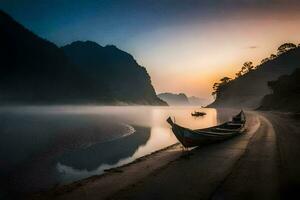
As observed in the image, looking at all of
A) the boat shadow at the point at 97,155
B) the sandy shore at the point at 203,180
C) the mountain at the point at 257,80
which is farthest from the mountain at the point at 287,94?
the mountain at the point at 257,80

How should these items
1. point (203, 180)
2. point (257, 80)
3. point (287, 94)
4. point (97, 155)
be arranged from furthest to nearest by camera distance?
point (257, 80)
point (287, 94)
point (97, 155)
point (203, 180)

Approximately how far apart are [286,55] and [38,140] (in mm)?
200020

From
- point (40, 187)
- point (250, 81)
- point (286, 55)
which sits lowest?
point (40, 187)

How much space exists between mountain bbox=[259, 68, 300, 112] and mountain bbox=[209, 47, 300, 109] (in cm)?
6552

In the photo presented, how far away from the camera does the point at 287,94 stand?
86375 mm

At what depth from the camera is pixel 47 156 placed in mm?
24266

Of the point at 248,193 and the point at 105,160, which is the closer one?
the point at 248,193

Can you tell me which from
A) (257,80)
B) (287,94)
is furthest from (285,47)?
(287,94)

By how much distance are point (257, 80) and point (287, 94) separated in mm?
102112

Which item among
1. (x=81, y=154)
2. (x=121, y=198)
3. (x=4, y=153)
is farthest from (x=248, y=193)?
(x=4, y=153)

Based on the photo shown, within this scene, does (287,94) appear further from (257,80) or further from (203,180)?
(257,80)

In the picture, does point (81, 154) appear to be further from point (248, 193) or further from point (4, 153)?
point (248, 193)

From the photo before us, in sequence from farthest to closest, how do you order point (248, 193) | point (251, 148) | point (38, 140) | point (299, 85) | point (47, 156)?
point (299, 85)
point (38, 140)
point (47, 156)
point (251, 148)
point (248, 193)

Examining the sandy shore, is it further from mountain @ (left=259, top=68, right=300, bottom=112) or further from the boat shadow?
mountain @ (left=259, top=68, right=300, bottom=112)
